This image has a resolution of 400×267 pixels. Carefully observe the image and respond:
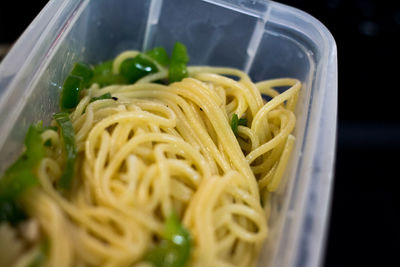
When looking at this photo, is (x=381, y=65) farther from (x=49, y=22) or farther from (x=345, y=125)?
(x=49, y=22)

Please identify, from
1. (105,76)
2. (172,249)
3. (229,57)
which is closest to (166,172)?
(172,249)

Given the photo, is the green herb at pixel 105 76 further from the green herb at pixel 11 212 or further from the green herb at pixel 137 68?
the green herb at pixel 11 212

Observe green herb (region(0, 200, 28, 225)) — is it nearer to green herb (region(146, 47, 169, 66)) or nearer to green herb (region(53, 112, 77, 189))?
green herb (region(53, 112, 77, 189))

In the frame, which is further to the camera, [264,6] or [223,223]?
[264,6]

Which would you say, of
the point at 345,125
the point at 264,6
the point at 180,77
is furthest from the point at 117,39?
the point at 345,125

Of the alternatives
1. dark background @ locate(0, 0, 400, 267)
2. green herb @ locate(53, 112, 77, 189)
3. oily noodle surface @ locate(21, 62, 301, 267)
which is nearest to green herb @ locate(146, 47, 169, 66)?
oily noodle surface @ locate(21, 62, 301, 267)

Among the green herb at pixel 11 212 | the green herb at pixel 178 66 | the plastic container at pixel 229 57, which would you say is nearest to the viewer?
the green herb at pixel 11 212

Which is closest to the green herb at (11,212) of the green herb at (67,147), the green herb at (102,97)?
the green herb at (67,147)
